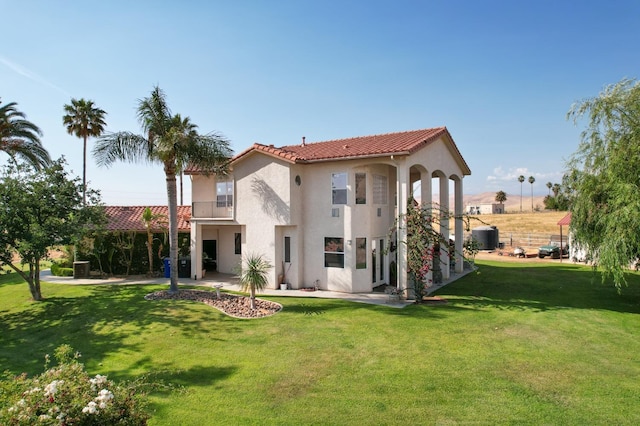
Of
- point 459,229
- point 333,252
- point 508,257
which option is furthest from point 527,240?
point 333,252

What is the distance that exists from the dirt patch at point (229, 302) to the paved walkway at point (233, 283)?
1.49 m

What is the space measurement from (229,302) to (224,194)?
7.94 m

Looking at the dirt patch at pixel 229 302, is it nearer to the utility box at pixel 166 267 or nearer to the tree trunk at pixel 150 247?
the utility box at pixel 166 267

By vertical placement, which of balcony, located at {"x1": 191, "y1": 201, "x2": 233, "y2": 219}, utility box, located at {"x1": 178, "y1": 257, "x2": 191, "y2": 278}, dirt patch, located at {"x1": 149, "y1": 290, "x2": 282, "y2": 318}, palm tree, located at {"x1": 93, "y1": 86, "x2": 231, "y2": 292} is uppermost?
palm tree, located at {"x1": 93, "y1": 86, "x2": 231, "y2": 292}

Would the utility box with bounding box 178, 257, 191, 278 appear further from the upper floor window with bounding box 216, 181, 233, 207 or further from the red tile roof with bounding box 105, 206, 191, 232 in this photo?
the upper floor window with bounding box 216, 181, 233, 207

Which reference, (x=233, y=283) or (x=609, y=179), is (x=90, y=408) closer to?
(x=233, y=283)

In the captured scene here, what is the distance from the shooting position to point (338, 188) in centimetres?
1855

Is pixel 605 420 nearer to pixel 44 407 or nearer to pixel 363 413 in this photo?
pixel 363 413

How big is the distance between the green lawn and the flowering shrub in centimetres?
222

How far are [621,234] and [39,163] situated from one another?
3088 cm

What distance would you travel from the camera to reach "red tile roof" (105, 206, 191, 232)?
24.3 metres

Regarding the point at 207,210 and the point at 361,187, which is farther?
the point at 207,210

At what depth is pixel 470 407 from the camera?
7508 mm

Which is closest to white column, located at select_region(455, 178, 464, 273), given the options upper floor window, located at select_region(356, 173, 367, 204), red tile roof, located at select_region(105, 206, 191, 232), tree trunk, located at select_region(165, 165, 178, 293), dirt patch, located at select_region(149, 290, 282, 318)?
upper floor window, located at select_region(356, 173, 367, 204)
